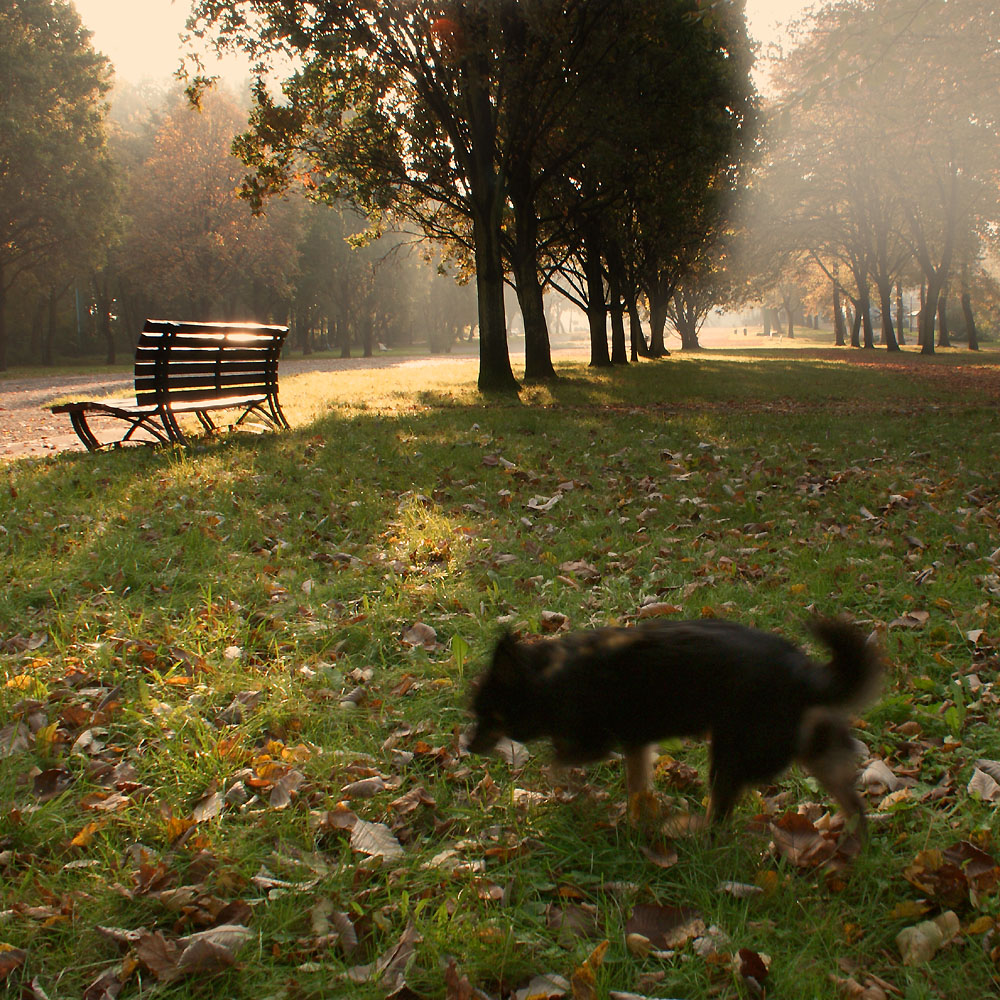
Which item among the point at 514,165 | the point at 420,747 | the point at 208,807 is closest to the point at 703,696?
the point at 420,747

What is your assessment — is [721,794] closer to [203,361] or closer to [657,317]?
[203,361]

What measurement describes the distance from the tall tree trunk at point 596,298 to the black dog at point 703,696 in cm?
2434

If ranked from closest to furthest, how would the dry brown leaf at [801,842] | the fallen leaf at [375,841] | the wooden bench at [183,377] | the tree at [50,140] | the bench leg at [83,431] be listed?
the dry brown leaf at [801,842], the fallen leaf at [375,841], the wooden bench at [183,377], the bench leg at [83,431], the tree at [50,140]

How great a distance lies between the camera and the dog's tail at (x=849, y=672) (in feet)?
6.50

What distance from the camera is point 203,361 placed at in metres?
9.15

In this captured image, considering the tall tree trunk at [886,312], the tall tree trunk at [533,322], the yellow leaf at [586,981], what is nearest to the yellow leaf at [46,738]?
the yellow leaf at [586,981]

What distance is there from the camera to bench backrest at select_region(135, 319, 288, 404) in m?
8.39

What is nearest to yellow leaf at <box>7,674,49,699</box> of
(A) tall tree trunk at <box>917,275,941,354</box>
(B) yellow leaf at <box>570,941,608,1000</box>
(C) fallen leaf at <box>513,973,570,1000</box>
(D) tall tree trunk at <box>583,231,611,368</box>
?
(C) fallen leaf at <box>513,973,570,1000</box>

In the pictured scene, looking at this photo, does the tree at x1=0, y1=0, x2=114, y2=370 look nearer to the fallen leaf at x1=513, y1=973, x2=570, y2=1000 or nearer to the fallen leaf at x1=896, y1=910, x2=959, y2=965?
the fallen leaf at x1=513, y1=973, x2=570, y2=1000

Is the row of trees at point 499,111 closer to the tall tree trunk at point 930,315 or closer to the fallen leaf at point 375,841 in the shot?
the fallen leaf at point 375,841

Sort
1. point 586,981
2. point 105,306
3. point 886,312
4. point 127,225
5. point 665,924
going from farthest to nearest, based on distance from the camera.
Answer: point 886,312 → point 105,306 → point 127,225 → point 665,924 → point 586,981

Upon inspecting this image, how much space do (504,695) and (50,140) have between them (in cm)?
3472

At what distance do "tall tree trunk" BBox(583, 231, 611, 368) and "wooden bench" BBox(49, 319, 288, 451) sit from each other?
674 inches

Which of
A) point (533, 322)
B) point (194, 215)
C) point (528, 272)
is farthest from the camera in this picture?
point (194, 215)
